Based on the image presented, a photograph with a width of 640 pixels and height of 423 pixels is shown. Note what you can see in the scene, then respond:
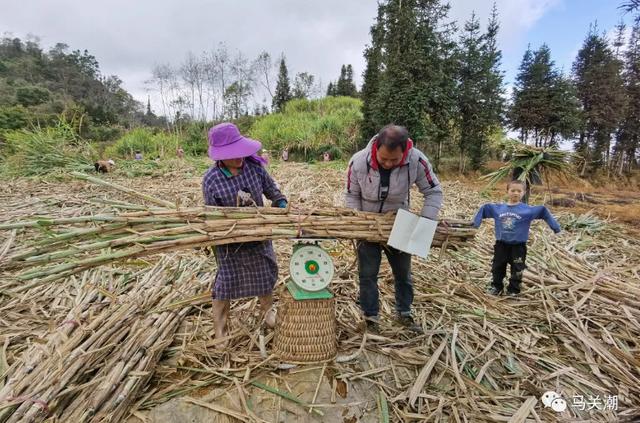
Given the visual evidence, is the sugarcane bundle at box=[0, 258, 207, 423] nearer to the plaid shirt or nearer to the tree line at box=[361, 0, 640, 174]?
the plaid shirt

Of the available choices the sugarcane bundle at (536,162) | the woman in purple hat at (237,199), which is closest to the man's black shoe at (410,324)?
the woman in purple hat at (237,199)

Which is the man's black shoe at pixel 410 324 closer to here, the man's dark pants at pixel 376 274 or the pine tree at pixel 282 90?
the man's dark pants at pixel 376 274

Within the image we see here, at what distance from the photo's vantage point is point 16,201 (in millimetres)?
5910

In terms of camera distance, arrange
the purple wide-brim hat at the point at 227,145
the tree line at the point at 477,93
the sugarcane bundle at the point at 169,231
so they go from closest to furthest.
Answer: the sugarcane bundle at the point at 169,231 → the purple wide-brim hat at the point at 227,145 → the tree line at the point at 477,93

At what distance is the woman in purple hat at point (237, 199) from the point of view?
239 centimetres

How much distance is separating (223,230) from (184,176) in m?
7.57

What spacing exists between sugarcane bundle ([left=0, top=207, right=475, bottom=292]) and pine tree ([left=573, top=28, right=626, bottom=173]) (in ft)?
60.8

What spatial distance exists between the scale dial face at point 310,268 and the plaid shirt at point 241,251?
0.32 meters

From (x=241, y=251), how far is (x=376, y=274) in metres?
1.02

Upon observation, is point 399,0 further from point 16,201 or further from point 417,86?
point 16,201

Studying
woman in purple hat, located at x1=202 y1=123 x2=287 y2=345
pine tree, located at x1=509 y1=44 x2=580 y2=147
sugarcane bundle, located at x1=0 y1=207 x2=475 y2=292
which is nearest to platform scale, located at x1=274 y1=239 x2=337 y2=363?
sugarcane bundle, located at x1=0 y1=207 x2=475 y2=292

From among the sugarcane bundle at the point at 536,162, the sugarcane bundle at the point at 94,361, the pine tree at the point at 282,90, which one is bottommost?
the sugarcane bundle at the point at 94,361

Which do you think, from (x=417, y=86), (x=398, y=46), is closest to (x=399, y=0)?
(x=398, y=46)

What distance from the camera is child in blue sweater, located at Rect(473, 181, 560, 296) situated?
3.53m
